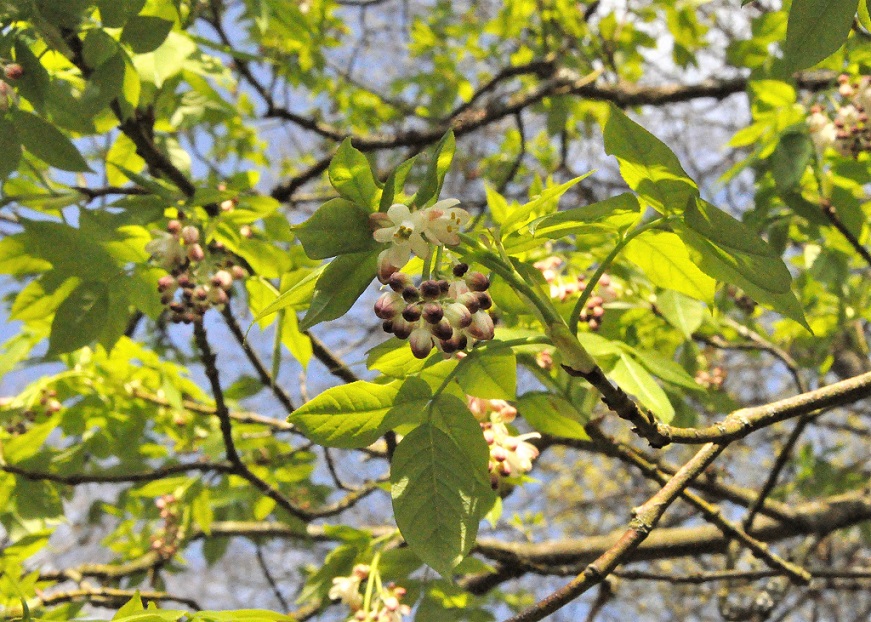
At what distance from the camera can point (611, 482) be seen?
32.6 ft

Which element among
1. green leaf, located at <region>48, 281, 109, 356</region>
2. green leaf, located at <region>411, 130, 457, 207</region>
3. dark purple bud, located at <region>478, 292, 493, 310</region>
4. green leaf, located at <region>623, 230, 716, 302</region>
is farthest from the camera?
green leaf, located at <region>48, 281, 109, 356</region>

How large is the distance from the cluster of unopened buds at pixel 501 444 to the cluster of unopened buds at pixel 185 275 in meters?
0.75

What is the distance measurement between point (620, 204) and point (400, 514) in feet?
1.92

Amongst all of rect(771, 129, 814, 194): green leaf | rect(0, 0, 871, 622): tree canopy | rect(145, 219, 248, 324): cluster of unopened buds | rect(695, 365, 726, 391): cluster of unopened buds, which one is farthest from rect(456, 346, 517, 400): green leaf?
rect(695, 365, 726, 391): cluster of unopened buds

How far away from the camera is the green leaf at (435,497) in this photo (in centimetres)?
115

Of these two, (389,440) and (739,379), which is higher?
(739,379)

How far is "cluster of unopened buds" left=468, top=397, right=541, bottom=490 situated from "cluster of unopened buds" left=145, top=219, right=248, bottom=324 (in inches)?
29.5

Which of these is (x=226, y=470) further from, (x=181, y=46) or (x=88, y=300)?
(x=181, y=46)

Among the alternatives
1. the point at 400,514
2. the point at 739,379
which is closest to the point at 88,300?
the point at 400,514

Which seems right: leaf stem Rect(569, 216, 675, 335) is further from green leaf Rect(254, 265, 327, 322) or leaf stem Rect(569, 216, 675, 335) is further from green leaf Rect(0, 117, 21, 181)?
green leaf Rect(0, 117, 21, 181)

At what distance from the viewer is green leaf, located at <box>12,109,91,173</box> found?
180cm

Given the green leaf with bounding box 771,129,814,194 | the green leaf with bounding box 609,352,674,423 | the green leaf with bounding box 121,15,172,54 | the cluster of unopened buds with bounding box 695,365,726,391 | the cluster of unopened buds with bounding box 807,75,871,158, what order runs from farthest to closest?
1. the cluster of unopened buds with bounding box 695,365,726,391
2. the cluster of unopened buds with bounding box 807,75,871,158
3. the green leaf with bounding box 771,129,814,194
4. the green leaf with bounding box 121,15,172,54
5. the green leaf with bounding box 609,352,674,423

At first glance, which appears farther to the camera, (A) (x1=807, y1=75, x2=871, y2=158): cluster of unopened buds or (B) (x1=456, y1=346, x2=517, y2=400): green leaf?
(A) (x1=807, y1=75, x2=871, y2=158): cluster of unopened buds

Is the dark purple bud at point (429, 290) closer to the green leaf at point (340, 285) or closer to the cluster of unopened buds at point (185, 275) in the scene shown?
the green leaf at point (340, 285)
